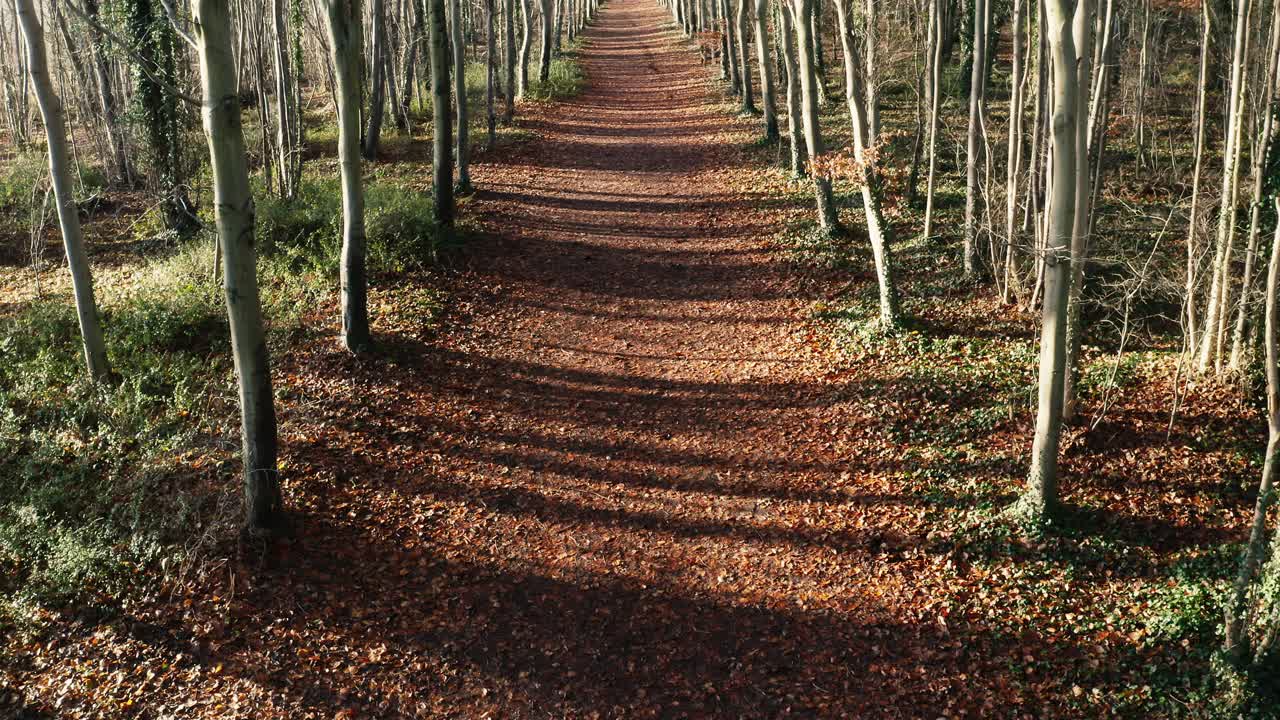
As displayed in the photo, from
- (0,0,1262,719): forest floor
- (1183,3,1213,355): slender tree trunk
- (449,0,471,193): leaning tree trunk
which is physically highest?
(449,0,471,193): leaning tree trunk

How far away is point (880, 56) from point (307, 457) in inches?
542

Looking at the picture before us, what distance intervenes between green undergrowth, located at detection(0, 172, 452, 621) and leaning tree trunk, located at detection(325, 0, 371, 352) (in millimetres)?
1123

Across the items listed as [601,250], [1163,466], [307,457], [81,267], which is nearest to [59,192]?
[81,267]

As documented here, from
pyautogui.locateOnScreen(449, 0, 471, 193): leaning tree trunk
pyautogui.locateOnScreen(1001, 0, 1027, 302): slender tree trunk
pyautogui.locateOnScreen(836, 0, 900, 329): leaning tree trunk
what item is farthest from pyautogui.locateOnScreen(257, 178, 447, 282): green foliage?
pyautogui.locateOnScreen(1001, 0, 1027, 302): slender tree trunk

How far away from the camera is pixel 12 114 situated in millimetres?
21516

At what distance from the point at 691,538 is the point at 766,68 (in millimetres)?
15313

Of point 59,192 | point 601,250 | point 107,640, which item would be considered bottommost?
point 107,640

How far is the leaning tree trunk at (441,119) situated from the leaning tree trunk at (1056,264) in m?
9.90

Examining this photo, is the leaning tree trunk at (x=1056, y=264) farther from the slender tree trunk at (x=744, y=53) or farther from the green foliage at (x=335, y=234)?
the slender tree trunk at (x=744, y=53)

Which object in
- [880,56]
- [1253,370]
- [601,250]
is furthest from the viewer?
[880,56]

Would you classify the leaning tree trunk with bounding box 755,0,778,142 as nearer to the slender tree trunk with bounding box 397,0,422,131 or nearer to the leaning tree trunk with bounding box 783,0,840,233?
the leaning tree trunk with bounding box 783,0,840,233

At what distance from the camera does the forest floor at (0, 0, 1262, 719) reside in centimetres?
615

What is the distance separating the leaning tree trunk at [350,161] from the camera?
9914mm

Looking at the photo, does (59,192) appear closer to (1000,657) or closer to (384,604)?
(384,604)
